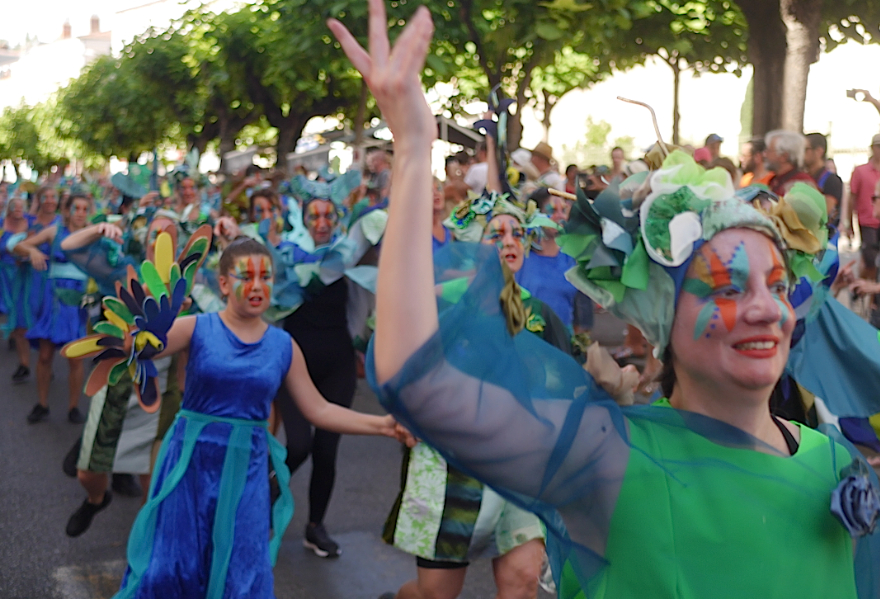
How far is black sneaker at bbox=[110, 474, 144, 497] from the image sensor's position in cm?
655

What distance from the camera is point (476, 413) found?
1534 millimetres

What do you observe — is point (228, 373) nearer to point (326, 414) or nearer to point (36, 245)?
point (326, 414)

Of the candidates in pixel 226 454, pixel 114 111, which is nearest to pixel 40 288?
pixel 226 454

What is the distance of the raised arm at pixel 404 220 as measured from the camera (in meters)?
1.43

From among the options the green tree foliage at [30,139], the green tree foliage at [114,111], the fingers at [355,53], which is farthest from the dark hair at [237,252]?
the green tree foliage at [30,139]

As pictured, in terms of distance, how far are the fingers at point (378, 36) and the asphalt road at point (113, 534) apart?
3.86 m

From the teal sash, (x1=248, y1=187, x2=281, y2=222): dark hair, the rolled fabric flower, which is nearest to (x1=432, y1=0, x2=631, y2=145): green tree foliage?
(x1=248, y1=187, x2=281, y2=222): dark hair

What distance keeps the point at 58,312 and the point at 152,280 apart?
5.88m

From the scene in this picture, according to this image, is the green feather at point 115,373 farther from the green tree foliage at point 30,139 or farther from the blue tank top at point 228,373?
the green tree foliage at point 30,139

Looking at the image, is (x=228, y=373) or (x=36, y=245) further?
(x=36, y=245)

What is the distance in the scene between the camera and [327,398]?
18.9 ft

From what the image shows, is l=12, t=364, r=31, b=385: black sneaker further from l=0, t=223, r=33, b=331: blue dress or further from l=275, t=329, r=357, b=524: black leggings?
l=275, t=329, r=357, b=524: black leggings

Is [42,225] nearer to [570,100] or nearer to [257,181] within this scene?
[257,181]

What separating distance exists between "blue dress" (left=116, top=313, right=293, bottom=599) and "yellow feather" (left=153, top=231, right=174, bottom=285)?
9.0 inches
